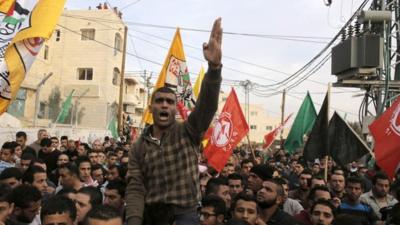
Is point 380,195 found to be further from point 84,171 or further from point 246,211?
point 84,171

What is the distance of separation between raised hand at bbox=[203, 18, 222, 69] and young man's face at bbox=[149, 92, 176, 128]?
1.35ft

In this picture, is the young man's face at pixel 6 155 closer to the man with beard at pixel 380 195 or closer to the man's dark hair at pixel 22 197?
the man's dark hair at pixel 22 197

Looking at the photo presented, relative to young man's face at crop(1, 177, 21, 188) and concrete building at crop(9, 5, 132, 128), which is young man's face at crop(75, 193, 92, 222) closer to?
young man's face at crop(1, 177, 21, 188)

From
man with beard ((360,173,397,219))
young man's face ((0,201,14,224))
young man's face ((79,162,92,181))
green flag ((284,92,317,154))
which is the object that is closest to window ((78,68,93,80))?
green flag ((284,92,317,154))

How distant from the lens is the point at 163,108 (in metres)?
2.97

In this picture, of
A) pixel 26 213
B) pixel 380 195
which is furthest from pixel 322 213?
pixel 26 213

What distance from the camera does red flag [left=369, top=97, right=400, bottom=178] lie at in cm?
617

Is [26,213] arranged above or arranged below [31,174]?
below

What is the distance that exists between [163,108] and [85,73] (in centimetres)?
3450

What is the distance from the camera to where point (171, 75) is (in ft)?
29.1

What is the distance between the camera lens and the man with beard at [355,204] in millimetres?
5844

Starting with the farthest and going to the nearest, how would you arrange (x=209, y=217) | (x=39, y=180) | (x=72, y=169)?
(x=72, y=169) < (x=39, y=180) < (x=209, y=217)

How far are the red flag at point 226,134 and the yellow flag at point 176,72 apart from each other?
3.04ft

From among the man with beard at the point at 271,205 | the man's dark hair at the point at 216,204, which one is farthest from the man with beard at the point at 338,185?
the man's dark hair at the point at 216,204
